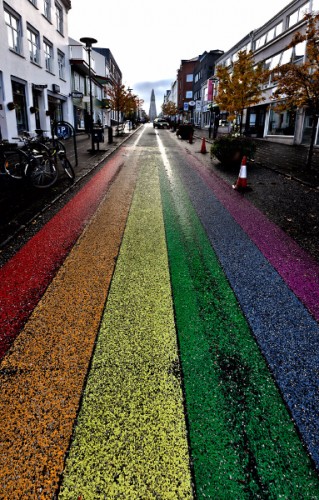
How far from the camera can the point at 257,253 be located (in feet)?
14.7

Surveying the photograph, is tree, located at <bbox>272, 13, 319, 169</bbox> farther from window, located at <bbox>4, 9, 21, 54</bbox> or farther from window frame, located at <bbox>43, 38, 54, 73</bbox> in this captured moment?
window frame, located at <bbox>43, 38, 54, 73</bbox>

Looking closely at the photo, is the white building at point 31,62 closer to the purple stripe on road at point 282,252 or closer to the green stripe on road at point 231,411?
the purple stripe on road at point 282,252

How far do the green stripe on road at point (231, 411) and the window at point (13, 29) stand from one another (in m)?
20.0

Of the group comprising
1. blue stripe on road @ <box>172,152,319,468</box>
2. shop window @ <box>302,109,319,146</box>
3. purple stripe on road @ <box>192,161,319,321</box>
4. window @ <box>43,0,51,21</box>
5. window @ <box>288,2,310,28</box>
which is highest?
window @ <box>288,2,310,28</box>

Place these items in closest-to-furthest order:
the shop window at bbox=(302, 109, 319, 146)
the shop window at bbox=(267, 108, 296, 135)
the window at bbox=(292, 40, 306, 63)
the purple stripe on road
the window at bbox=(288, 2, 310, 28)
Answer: the purple stripe on road → the shop window at bbox=(302, 109, 319, 146) → the window at bbox=(288, 2, 310, 28) → the window at bbox=(292, 40, 306, 63) → the shop window at bbox=(267, 108, 296, 135)

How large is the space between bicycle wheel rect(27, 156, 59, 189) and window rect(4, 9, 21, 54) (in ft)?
42.9

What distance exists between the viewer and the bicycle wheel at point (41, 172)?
8047mm

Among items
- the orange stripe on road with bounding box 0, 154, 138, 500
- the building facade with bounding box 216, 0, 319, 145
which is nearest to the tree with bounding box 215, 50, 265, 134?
the building facade with bounding box 216, 0, 319, 145

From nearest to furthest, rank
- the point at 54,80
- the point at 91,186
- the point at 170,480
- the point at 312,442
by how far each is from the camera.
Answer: the point at 170,480, the point at 312,442, the point at 91,186, the point at 54,80

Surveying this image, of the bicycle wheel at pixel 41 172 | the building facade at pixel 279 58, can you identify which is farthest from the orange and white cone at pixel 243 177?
the building facade at pixel 279 58

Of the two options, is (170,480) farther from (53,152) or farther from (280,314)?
(53,152)

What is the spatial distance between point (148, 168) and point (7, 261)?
29.7 ft

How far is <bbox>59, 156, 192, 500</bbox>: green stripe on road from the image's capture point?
1585 mm

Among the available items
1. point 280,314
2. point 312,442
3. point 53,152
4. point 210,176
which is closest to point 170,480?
point 312,442
